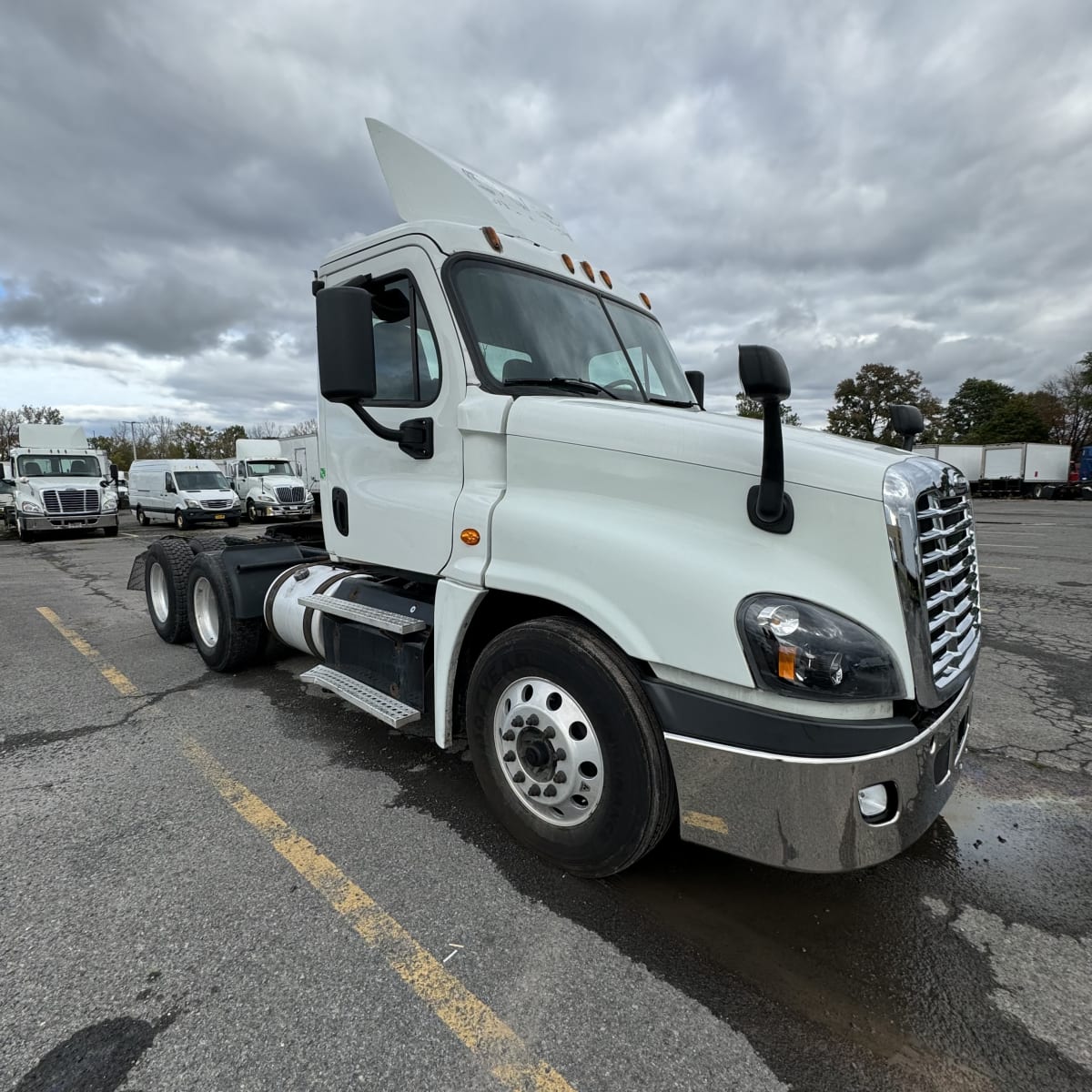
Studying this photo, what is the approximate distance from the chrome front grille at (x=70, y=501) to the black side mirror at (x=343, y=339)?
64.3ft

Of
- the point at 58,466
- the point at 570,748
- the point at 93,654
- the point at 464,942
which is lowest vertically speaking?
the point at 93,654

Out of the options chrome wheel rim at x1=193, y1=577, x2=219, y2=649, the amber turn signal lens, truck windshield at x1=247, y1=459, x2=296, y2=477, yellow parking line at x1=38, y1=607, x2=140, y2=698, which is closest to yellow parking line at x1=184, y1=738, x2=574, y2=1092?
the amber turn signal lens

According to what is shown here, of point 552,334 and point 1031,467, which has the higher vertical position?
point 552,334

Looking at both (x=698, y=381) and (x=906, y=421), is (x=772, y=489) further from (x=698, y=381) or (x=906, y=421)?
(x=698, y=381)

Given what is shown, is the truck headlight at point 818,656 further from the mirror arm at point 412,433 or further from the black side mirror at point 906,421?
the mirror arm at point 412,433

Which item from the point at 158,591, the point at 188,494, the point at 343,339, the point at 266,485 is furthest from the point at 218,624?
the point at 266,485

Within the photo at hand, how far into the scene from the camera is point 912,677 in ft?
6.61

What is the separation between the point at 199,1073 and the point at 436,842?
1.20 m

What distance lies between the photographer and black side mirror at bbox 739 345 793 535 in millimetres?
1937

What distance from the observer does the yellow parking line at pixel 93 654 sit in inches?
196

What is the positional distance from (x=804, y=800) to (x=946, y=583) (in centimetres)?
95

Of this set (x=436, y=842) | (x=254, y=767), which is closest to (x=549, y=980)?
(x=436, y=842)

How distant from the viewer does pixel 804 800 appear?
200 cm

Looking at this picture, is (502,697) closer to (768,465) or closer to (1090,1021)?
(768,465)
